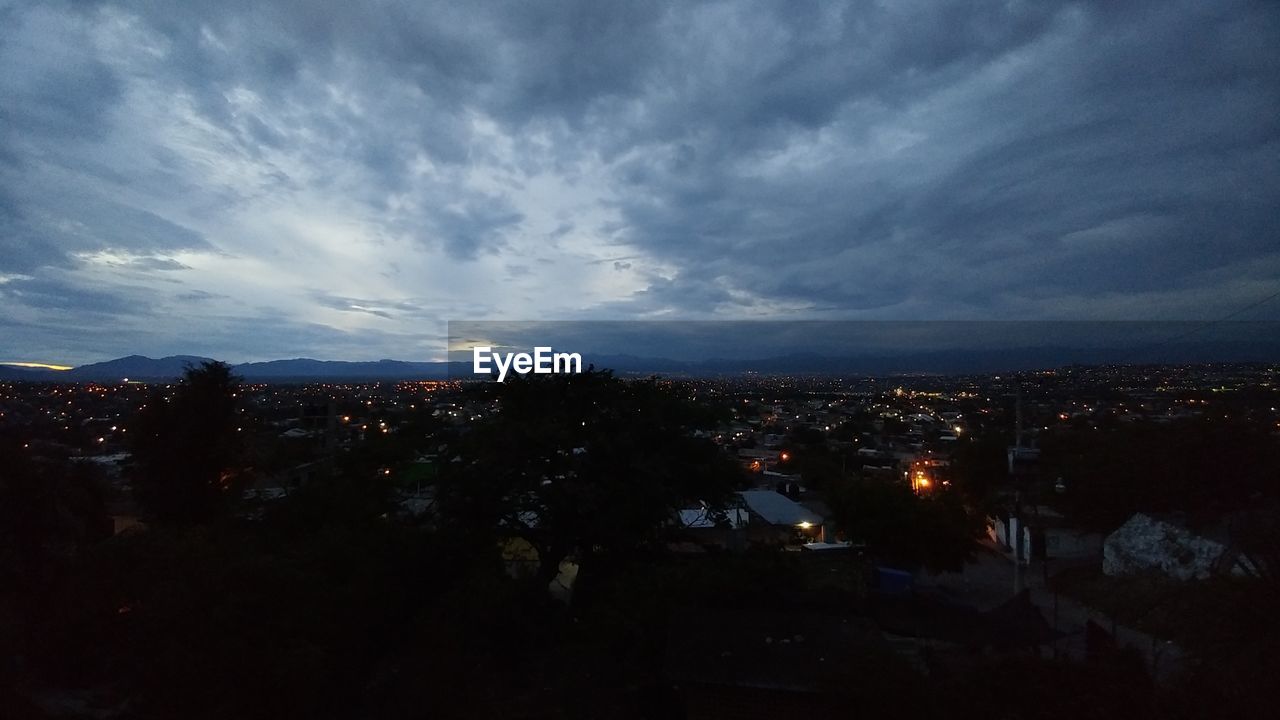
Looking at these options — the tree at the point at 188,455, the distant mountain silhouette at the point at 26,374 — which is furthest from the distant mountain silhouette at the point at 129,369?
the tree at the point at 188,455

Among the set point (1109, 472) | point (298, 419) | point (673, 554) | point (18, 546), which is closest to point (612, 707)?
point (673, 554)

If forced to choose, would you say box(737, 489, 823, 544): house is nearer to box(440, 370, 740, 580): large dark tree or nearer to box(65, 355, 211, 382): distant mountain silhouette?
box(440, 370, 740, 580): large dark tree

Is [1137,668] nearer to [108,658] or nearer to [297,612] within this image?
[297,612]

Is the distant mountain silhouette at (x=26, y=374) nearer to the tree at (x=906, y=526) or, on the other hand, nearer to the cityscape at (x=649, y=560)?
the cityscape at (x=649, y=560)

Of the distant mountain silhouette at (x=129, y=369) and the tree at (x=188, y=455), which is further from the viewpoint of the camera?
the distant mountain silhouette at (x=129, y=369)

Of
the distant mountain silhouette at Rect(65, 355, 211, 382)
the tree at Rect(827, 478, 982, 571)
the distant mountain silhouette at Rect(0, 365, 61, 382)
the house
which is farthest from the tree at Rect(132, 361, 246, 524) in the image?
the distant mountain silhouette at Rect(65, 355, 211, 382)
